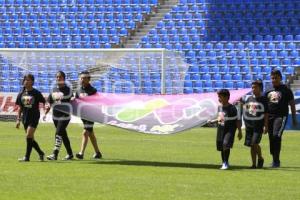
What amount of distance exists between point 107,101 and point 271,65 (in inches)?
711

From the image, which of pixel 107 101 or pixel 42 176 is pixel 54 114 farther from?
pixel 42 176

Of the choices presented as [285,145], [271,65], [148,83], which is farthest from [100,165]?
[271,65]

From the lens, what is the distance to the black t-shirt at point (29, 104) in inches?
661

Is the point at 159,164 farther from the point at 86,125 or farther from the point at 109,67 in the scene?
the point at 109,67

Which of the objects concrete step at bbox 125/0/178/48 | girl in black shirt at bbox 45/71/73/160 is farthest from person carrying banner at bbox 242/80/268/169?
concrete step at bbox 125/0/178/48

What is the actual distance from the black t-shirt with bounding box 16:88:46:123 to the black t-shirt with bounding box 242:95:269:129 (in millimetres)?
4209

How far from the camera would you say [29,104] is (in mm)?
16781

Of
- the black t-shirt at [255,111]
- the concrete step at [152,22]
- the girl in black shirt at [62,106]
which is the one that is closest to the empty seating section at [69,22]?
the concrete step at [152,22]

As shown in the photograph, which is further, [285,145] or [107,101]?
[285,145]

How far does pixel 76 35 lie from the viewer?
40219 mm

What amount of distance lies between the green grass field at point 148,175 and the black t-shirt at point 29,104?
3.03ft

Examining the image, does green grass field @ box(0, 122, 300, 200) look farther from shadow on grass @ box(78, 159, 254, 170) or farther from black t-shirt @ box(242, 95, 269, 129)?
black t-shirt @ box(242, 95, 269, 129)

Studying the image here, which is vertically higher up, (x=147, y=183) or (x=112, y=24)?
(x=112, y=24)

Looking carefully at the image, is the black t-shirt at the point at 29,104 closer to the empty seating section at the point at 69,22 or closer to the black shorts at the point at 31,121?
the black shorts at the point at 31,121
